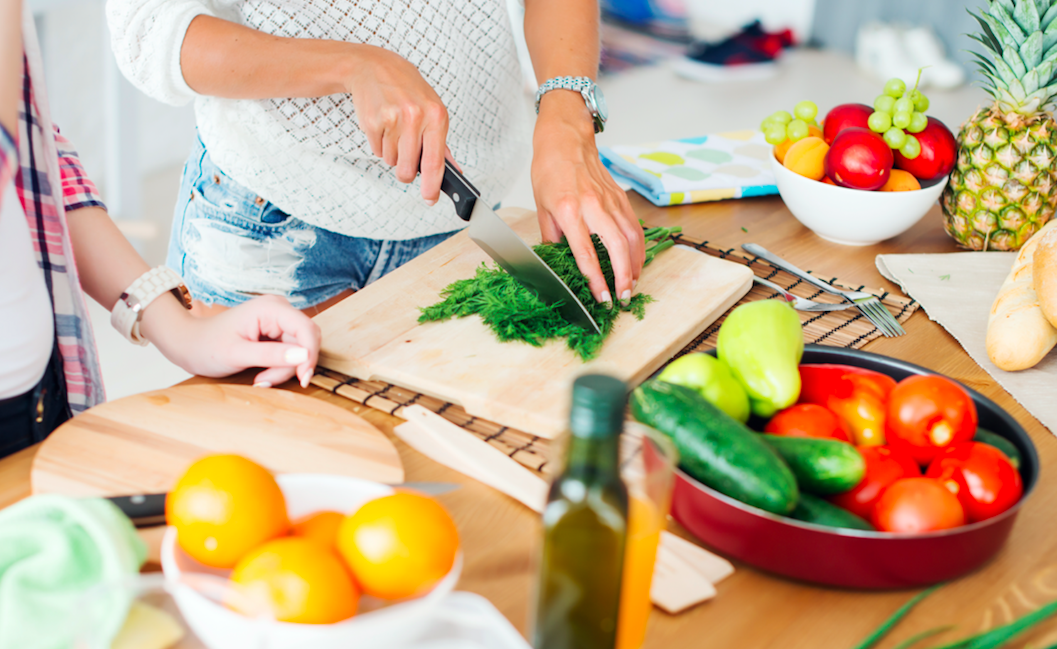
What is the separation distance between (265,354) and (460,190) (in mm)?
343

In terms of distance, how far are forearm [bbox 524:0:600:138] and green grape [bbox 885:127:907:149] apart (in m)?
0.49

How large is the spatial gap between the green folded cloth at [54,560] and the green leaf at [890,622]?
0.55 m


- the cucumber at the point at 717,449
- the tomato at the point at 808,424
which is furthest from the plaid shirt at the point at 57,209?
the tomato at the point at 808,424

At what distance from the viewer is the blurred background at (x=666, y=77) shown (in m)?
3.21

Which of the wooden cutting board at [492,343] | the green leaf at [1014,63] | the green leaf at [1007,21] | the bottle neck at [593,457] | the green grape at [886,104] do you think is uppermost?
the green leaf at [1007,21]

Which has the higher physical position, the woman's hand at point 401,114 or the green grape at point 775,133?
the woman's hand at point 401,114

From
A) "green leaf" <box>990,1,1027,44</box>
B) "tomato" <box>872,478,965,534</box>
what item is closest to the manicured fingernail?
"tomato" <box>872,478,965,534</box>

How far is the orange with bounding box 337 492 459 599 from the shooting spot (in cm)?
55

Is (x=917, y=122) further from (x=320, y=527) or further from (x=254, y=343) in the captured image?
(x=320, y=527)

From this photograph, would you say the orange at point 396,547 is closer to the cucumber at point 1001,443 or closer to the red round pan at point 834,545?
the red round pan at point 834,545

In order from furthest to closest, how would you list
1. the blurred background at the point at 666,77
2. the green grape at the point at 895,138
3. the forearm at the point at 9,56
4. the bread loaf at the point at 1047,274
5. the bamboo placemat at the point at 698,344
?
the blurred background at the point at 666,77
the green grape at the point at 895,138
the bread loaf at the point at 1047,274
the bamboo placemat at the point at 698,344
the forearm at the point at 9,56

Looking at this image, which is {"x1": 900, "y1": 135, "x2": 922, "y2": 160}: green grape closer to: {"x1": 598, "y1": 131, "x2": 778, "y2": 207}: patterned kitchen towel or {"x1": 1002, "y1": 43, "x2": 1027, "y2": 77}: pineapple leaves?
{"x1": 1002, "y1": 43, "x2": 1027, "y2": 77}: pineapple leaves

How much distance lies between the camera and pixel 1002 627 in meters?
0.67

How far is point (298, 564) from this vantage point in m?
0.54
